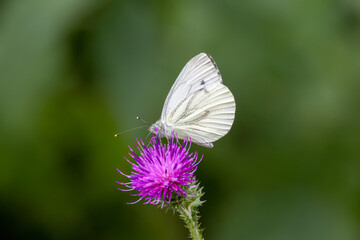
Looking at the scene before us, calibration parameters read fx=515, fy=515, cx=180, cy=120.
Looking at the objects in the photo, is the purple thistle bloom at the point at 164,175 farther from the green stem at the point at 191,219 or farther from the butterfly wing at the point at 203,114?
the butterfly wing at the point at 203,114

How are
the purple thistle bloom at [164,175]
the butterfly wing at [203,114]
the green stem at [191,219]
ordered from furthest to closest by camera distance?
the butterfly wing at [203,114]
the purple thistle bloom at [164,175]
the green stem at [191,219]

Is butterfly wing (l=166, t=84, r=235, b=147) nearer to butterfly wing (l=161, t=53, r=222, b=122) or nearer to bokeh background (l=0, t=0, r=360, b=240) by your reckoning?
butterfly wing (l=161, t=53, r=222, b=122)

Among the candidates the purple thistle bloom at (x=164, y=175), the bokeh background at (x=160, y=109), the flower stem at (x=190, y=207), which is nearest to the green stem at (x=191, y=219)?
the flower stem at (x=190, y=207)

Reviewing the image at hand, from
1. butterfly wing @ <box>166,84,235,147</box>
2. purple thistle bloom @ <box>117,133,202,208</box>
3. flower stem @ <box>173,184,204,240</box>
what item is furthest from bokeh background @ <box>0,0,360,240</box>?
flower stem @ <box>173,184,204,240</box>

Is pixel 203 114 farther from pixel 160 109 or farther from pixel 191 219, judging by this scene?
pixel 160 109

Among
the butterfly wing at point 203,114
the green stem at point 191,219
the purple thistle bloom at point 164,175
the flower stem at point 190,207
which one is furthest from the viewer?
the butterfly wing at point 203,114
